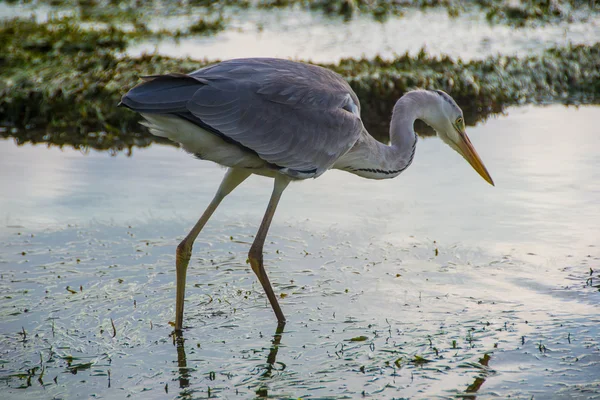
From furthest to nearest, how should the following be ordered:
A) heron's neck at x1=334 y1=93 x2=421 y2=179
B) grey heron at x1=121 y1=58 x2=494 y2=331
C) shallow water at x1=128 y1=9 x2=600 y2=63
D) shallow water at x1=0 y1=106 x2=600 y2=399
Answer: shallow water at x1=128 y1=9 x2=600 y2=63 → heron's neck at x1=334 y1=93 x2=421 y2=179 → grey heron at x1=121 y1=58 x2=494 y2=331 → shallow water at x1=0 y1=106 x2=600 y2=399

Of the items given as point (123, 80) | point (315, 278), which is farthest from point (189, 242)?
point (123, 80)

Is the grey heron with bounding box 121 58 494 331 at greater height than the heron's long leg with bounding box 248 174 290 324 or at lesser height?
greater

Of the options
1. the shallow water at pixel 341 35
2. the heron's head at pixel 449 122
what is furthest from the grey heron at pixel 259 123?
the shallow water at pixel 341 35

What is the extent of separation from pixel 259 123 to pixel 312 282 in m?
1.33

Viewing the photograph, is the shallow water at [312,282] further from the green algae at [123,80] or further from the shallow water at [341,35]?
the shallow water at [341,35]

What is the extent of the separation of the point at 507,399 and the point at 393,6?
50.1 ft

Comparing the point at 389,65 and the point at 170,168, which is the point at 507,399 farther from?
the point at 389,65

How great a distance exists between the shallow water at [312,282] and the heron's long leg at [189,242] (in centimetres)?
15

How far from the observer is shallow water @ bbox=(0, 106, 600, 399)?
4812 mm

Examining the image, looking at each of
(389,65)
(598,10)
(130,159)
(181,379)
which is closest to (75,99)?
(130,159)

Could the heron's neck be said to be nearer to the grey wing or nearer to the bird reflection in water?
the grey wing

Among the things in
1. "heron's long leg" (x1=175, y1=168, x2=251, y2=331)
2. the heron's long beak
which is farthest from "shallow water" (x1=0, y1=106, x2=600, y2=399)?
the heron's long beak

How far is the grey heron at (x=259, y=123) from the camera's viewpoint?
5391 millimetres

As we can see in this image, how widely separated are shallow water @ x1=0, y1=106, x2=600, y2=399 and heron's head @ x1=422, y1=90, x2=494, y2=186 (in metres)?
0.78
